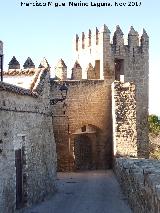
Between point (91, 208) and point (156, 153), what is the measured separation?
75.7ft

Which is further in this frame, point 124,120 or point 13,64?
point 13,64

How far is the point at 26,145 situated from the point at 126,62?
1576 centimetres

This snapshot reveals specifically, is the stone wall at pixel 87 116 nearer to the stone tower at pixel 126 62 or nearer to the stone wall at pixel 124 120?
the stone tower at pixel 126 62

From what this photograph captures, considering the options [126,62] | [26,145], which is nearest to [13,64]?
[126,62]

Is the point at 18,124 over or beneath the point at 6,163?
over

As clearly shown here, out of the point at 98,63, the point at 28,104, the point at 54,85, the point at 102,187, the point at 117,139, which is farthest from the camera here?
the point at 98,63

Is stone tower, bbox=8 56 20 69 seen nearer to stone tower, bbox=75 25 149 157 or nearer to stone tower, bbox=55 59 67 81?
stone tower, bbox=55 59 67 81

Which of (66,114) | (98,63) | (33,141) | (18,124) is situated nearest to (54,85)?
(66,114)

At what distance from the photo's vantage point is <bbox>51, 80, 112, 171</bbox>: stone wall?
27641mm

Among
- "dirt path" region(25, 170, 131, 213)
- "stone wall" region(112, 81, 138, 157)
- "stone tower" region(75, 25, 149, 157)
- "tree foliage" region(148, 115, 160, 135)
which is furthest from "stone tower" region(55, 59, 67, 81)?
"tree foliage" region(148, 115, 160, 135)

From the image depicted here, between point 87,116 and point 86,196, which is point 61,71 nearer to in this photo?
point 87,116

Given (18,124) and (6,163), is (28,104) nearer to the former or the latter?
(18,124)

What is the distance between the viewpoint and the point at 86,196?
19109mm

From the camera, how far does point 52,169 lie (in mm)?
19781
